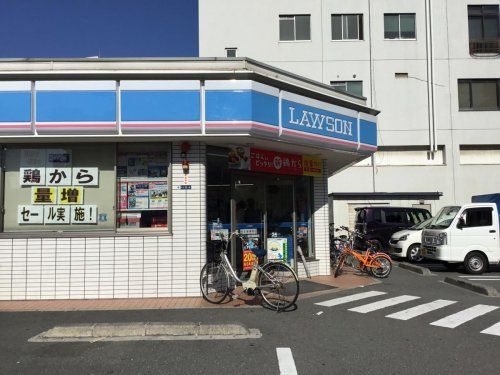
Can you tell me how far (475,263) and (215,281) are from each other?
862 cm

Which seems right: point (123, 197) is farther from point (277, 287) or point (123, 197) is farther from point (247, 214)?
point (277, 287)

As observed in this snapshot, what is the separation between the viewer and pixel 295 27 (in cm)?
2536

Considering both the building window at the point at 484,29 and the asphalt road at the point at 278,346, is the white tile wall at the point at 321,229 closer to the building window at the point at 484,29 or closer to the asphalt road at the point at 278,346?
the asphalt road at the point at 278,346

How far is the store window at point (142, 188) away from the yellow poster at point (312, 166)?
3.64 meters

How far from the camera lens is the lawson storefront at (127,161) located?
8.07 m

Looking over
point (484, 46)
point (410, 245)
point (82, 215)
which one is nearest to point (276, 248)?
point (82, 215)

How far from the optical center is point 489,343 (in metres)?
5.88

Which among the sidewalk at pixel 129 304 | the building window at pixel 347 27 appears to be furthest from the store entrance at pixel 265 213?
the building window at pixel 347 27

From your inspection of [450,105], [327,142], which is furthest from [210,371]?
[450,105]

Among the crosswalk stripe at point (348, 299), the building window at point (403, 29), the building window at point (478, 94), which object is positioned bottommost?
the crosswalk stripe at point (348, 299)

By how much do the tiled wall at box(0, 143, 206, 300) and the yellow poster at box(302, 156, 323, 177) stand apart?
11.9ft

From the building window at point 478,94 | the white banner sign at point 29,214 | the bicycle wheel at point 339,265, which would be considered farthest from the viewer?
the building window at point 478,94

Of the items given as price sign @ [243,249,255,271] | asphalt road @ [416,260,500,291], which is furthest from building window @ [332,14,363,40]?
price sign @ [243,249,255,271]

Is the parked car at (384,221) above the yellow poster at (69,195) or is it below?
below
